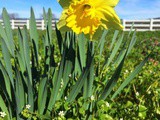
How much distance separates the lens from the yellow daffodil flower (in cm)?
144

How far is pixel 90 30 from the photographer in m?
1.46

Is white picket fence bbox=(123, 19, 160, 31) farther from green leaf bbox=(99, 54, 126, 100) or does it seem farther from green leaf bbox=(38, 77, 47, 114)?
green leaf bbox=(38, 77, 47, 114)

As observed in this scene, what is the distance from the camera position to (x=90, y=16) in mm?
1438

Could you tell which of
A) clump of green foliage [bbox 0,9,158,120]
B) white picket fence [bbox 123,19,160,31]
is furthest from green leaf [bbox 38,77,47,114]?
white picket fence [bbox 123,19,160,31]

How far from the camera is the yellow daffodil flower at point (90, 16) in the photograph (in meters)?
1.44

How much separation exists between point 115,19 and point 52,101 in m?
0.57

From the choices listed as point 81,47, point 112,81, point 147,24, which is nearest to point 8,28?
point 81,47

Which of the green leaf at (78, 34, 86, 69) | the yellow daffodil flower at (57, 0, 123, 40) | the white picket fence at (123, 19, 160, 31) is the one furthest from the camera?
the white picket fence at (123, 19, 160, 31)

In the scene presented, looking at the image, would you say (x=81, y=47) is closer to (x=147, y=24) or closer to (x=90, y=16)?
(x=90, y=16)

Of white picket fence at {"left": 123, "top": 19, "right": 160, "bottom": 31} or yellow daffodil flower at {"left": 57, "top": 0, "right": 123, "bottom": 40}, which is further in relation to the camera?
white picket fence at {"left": 123, "top": 19, "right": 160, "bottom": 31}

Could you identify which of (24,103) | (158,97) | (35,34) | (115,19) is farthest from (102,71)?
(115,19)

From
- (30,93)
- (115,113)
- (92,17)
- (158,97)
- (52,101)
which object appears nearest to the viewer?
(92,17)

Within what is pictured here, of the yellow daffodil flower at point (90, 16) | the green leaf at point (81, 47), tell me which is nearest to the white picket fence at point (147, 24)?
the green leaf at point (81, 47)

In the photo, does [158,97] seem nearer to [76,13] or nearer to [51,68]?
[51,68]
